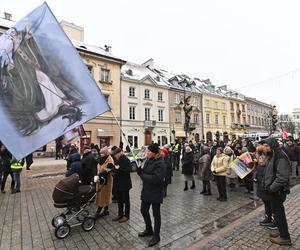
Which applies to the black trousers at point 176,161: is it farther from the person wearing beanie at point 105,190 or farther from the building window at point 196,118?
the building window at point 196,118

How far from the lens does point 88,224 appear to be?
4.64 meters

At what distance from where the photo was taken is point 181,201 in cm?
676

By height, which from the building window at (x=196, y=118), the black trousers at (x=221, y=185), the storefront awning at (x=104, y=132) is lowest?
the black trousers at (x=221, y=185)

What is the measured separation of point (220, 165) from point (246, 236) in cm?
297

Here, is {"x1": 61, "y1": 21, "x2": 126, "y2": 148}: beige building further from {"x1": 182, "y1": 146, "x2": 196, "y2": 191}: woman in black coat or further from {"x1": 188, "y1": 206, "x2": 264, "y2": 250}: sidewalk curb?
{"x1": 188, "y1": 206, "x2": 264, "y2": 250}: sidewalk curb

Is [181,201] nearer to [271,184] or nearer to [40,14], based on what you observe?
[271,184]

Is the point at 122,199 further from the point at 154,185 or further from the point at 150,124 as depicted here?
the point at 150,124

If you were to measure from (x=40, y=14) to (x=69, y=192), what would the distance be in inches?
176

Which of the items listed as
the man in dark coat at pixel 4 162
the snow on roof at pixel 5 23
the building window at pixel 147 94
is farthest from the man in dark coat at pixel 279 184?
the building window at pixel 147 94

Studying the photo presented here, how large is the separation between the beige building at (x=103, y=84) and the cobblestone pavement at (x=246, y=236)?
22358 mm

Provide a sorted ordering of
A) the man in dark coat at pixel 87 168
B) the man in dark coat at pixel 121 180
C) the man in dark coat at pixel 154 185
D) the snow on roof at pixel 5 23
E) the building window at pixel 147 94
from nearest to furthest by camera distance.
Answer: the man in dark coat at pixel 154 185 → the man in dark coat at pixel 121 180 → the man in dark coat at pixel 87 168 → the snow on roof at pixel 5 23 → the building window at pixel 147 94

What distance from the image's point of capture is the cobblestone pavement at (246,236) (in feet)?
12.4

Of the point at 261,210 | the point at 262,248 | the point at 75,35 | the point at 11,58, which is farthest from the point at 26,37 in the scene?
the point at 75,35

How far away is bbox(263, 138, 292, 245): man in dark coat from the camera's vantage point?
3.67 metres
